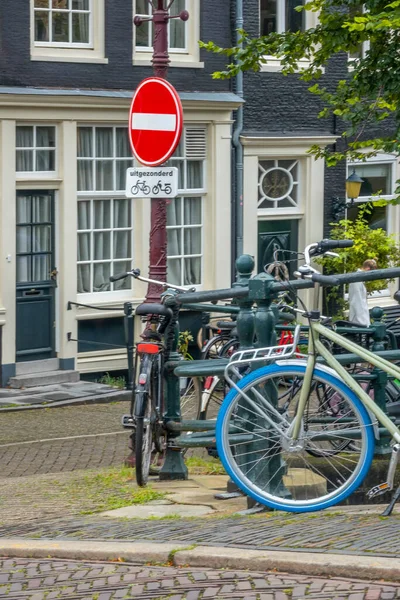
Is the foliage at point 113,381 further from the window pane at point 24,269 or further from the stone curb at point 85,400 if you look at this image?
the window pane at point 24,269

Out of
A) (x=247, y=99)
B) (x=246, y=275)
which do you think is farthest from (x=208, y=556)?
(x=247, y=99)

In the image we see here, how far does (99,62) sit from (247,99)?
2.89 m

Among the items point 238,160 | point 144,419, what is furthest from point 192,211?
point 144,419

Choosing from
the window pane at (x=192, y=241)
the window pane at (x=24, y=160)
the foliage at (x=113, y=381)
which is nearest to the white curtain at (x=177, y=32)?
the window pane at (x=192, y=241)

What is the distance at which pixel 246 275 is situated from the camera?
310 inches

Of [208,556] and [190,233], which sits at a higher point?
[190,233]

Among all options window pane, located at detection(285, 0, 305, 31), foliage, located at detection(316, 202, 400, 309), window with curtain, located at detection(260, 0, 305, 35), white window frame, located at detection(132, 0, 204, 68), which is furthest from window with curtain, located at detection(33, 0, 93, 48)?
foliage, located at detection(316, 202, 400, 309)

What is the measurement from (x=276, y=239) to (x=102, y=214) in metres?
3.52

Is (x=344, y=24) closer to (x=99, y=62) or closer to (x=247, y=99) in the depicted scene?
(x=99, y=62)

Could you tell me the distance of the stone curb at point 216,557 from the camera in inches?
213

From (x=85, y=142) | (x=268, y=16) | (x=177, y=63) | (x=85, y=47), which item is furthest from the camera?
(x=268, y=16)

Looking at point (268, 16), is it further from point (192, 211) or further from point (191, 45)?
point (192, 211)

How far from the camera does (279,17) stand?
65.2 feet

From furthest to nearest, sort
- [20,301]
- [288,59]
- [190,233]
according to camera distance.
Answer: [190,233] < [20,301] < [288,59]
